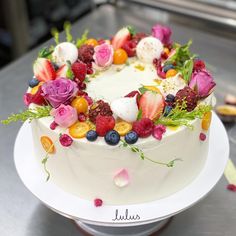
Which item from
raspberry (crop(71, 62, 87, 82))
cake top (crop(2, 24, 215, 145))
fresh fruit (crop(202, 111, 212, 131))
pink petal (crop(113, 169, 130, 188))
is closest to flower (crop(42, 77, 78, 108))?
cake top (crop(2, 24, 215, 145))

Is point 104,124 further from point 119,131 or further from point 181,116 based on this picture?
point 181,116

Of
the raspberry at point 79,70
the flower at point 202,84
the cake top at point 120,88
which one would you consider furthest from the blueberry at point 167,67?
the raspberry at point 79,70

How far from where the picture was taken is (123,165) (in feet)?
3.32

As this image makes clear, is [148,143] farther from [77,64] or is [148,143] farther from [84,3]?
[84,3]

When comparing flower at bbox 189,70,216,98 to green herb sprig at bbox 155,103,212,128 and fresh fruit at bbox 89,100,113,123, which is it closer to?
green herb sprig at bbox 155,103,212,128

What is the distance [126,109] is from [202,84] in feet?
0.71

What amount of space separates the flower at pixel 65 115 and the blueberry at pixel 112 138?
99mm

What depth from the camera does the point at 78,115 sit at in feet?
3.51

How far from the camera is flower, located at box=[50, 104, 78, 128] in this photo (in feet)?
3.36

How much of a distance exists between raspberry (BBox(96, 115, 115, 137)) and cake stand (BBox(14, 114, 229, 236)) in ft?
0.59

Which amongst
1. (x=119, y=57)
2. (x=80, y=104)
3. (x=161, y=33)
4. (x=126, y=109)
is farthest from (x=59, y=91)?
(x=161, y=33)

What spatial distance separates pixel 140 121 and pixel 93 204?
0.23 metres

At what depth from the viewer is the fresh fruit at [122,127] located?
101 centimetres

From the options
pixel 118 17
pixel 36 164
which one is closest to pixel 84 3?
pixel 118 17
